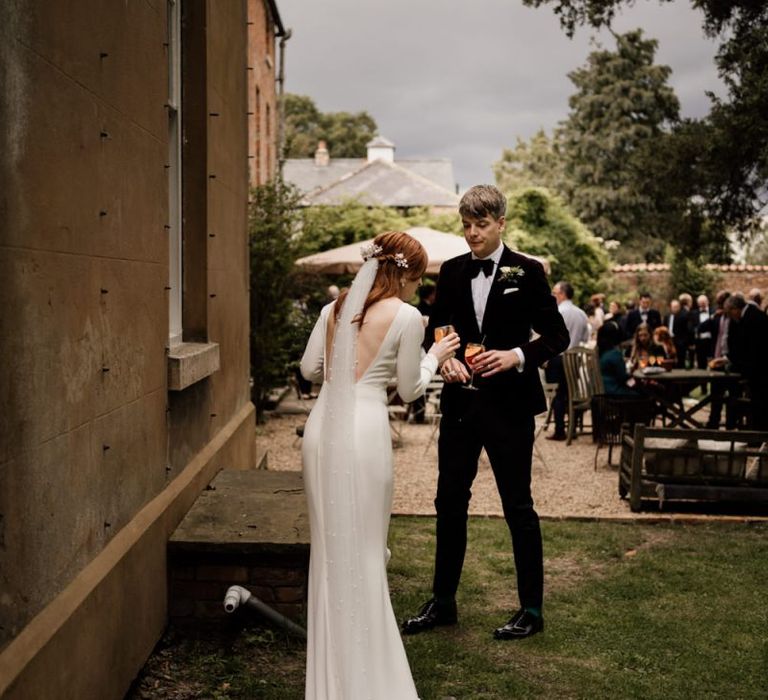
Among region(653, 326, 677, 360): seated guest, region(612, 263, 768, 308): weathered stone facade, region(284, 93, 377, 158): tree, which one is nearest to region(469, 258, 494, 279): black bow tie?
region(653, 326, 677, 360): seated guest

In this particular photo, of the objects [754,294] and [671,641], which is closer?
[671,641]

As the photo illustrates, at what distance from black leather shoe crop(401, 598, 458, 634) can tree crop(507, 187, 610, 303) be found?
2598cm

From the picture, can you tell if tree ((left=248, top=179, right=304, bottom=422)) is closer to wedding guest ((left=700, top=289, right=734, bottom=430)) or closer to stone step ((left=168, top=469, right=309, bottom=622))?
wedding guest ((left=700, top=289, right=734, bottom=430))

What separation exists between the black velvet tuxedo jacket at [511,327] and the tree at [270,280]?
875 cm

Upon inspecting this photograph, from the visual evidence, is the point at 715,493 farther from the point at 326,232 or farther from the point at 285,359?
the point at 326,232

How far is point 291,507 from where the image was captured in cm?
564

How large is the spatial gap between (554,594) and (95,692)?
3.21m

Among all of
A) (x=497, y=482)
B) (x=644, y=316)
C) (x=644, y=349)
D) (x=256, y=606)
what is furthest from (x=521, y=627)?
(x=644, y=316)

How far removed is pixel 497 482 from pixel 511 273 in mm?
1085

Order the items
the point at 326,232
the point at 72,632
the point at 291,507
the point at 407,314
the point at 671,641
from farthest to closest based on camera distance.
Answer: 1. the point at 326,232
2. the point at 291,507
3. the point at 671,641
4. the point at 407,314
5. the point at 72,632

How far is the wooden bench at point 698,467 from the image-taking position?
332 inches

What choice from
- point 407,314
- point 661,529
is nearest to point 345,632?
point 407,314

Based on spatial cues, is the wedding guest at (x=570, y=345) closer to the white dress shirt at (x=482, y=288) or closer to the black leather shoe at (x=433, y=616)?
the black leather shoe at (x=433, y=616)

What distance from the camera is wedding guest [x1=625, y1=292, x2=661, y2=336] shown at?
22.0 metres
